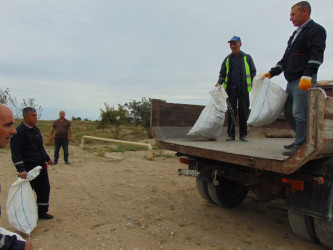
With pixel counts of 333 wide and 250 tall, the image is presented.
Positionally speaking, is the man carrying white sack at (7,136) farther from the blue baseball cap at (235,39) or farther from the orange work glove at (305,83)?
the blue baseball cap at (235,39)

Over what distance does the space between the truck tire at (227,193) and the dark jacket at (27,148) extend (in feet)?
7.83

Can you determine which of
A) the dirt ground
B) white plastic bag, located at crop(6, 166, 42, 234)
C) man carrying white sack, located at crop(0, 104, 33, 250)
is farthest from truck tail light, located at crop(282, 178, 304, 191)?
white plastic bag, located at crop(6, 166, 42, 234)

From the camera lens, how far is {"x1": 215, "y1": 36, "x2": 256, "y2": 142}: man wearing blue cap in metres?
4.15

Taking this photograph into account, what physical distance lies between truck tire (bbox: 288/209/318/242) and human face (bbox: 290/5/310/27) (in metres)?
1.90

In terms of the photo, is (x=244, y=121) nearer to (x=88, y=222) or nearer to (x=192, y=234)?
(x=192, y=234)

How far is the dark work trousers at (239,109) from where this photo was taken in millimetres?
4242

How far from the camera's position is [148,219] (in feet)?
12.3

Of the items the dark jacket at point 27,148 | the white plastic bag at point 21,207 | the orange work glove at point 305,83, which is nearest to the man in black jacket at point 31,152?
the dark jacket at point 27,148

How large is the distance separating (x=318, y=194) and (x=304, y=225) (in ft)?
1.36

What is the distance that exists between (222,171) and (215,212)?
102cm

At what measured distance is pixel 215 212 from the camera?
13.1 ft

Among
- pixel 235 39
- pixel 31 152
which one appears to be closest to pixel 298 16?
pixel 235 39

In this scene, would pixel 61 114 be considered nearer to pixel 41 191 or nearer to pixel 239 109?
pixel 41 191

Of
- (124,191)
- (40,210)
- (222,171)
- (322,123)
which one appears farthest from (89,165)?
(322,123)
